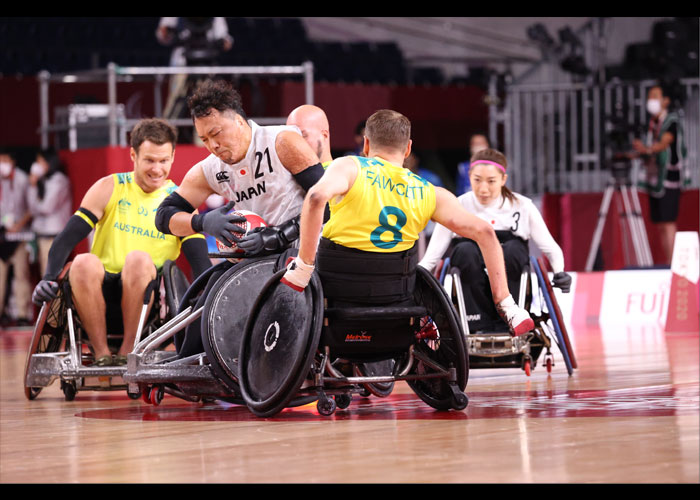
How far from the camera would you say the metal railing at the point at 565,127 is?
12.4 m

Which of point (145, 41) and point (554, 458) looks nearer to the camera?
point (554, 458)

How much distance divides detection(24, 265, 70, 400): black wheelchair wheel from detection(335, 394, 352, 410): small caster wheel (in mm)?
1633

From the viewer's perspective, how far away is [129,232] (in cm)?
592

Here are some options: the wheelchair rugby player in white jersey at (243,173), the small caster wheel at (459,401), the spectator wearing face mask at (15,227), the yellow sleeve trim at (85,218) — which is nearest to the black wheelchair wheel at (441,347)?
the small caster wheel at (459,401)

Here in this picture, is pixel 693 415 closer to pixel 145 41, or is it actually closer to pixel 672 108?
pixel 672 108

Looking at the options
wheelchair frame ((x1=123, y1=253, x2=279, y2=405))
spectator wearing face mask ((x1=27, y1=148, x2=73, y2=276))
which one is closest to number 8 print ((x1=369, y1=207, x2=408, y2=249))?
wheelchair frame ((x1=123, y1=253, x2=279, y2=405))

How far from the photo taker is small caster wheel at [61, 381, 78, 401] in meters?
5.77

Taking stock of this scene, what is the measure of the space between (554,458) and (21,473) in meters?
1.58

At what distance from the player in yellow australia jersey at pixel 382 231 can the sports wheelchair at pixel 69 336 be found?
4.37 ft

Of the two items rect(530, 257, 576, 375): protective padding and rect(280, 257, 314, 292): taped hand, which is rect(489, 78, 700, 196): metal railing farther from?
rect(280, 257, 314, 292): taped hand

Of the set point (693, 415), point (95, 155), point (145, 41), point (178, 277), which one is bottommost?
point (693, 415)

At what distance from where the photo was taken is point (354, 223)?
449 cm

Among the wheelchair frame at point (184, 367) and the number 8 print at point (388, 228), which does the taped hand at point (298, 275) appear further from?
the wheelchair frame at point (184, 367)

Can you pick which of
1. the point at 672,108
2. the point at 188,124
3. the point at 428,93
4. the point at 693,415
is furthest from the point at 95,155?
the point at 693,415
